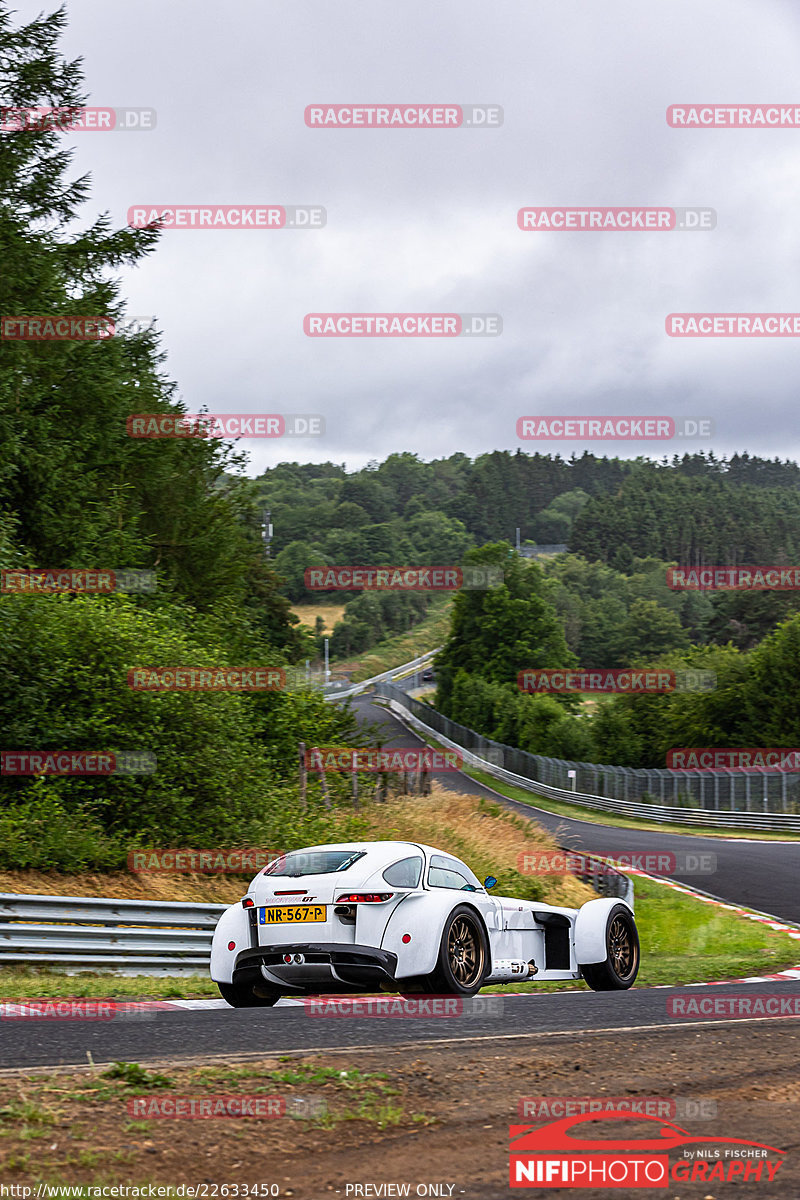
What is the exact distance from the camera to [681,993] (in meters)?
10.2

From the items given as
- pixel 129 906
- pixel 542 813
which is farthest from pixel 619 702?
pixel 129 906

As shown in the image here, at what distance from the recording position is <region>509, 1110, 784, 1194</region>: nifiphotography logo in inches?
167

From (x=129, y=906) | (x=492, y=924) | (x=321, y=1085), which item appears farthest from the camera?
(x=129, y=906)

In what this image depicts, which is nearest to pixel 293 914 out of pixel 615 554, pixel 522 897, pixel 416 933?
pixel 416 933

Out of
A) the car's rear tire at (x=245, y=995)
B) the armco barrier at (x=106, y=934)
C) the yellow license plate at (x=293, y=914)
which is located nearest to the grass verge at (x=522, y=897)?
the armco barrier at (x=106, y=934)

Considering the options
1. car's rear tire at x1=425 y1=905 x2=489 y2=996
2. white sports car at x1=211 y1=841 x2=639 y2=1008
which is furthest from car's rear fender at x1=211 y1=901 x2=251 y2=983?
car's rear tire at x1=425 y1=905 x2=489 y2=996

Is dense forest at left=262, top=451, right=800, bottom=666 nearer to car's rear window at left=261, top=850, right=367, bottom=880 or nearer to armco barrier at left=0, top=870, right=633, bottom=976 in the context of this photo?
armco barrier at left=0, top=870, right=633, bottom=976

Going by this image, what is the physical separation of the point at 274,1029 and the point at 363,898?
1.21m

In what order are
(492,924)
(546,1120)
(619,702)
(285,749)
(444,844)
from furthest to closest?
(619,702), (285,749), (444,844), (492,924), (546,1120)

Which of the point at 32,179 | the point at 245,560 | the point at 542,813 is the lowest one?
the point at 542,813

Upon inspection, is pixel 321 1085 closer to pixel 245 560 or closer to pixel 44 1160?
pixel 44 1160

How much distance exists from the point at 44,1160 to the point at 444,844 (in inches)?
649

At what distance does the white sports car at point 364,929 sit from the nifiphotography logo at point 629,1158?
3443 millimetres

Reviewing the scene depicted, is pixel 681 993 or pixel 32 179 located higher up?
pixel 32 179
